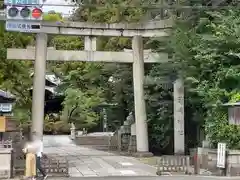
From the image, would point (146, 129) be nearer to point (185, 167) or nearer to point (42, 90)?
point (42, 90)

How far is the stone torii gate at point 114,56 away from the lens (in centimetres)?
2784

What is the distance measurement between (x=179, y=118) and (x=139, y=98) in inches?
107

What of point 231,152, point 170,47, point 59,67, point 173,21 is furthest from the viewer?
point 59,67

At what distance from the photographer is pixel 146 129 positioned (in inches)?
1150

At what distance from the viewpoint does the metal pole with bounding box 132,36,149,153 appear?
29.0 metres

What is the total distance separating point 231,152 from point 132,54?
1153cm

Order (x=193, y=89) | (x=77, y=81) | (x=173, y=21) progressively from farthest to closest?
(x=77, y=81) → (x=173, y=21) → (x=193, y=89)

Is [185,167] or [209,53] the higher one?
[209,53]

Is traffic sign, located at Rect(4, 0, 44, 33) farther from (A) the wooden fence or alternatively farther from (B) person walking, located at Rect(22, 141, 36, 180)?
(A) the wooden fence

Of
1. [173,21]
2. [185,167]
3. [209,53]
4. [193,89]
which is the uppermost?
[173,21]

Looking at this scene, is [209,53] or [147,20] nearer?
[209,53]

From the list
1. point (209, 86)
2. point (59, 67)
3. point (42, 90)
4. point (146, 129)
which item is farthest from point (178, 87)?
point (59, 67)

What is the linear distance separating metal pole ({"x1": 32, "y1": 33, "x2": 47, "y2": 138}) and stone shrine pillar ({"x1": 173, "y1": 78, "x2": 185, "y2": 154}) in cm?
749

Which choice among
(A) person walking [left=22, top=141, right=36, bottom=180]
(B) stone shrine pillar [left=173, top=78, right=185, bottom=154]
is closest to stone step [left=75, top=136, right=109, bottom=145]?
(B) stone shrine pillar [left=173, top=78, right=185, bottom=154]
